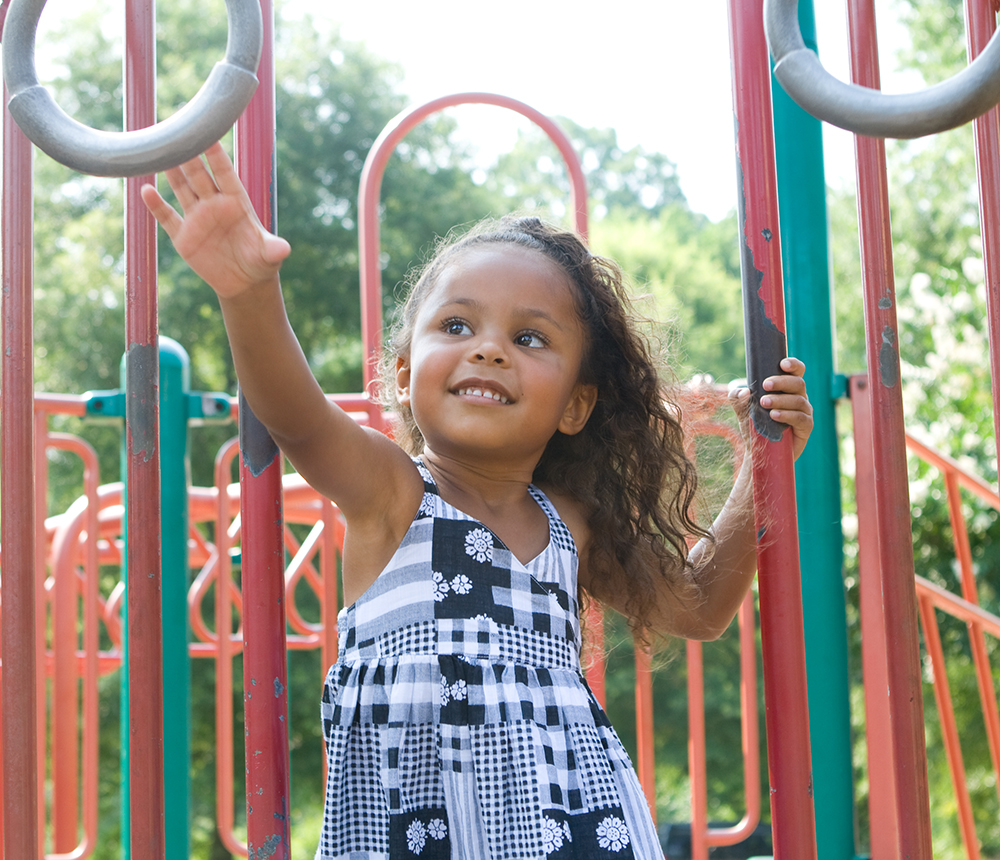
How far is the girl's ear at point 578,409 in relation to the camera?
1.63 meters

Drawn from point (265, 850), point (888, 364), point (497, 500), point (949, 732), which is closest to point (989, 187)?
point (888, 364)

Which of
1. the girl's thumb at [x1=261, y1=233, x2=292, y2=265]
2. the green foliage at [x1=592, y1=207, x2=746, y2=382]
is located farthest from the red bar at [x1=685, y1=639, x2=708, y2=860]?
the green foliage at [x1=592, y1=207, x2=746, y2=382]

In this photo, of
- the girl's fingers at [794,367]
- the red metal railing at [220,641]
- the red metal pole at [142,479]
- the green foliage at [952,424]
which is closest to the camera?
the red metal pole at [142,479]

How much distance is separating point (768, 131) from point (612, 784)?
826mm

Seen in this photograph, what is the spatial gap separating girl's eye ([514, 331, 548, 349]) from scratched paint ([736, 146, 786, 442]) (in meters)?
0.31

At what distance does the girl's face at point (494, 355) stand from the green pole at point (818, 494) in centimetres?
41

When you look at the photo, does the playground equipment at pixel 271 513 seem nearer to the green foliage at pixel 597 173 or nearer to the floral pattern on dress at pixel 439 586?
the floral pattern on dress at pixel 439 586

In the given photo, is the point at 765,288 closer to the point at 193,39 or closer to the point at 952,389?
the point at 952,389

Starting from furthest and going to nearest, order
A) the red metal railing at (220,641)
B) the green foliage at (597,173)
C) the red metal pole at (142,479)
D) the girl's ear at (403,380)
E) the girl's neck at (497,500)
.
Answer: the green foliage at (597,173), the red metal railing at (220,641), the girl's ear at (403,380), the girl's neck at (497,500), the red metal pole at (142,479)

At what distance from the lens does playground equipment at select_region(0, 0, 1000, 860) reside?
1.11 m

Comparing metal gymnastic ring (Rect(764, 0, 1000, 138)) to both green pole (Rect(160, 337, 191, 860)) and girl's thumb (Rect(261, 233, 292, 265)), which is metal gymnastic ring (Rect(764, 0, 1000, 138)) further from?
green pole (Rect(160, 337, 191, 860))

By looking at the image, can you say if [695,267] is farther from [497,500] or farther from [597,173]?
[497,500]

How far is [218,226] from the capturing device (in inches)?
38.5

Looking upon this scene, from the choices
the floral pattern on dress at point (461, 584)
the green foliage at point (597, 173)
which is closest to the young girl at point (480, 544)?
the floral pattern on dress at point (461, 584)
